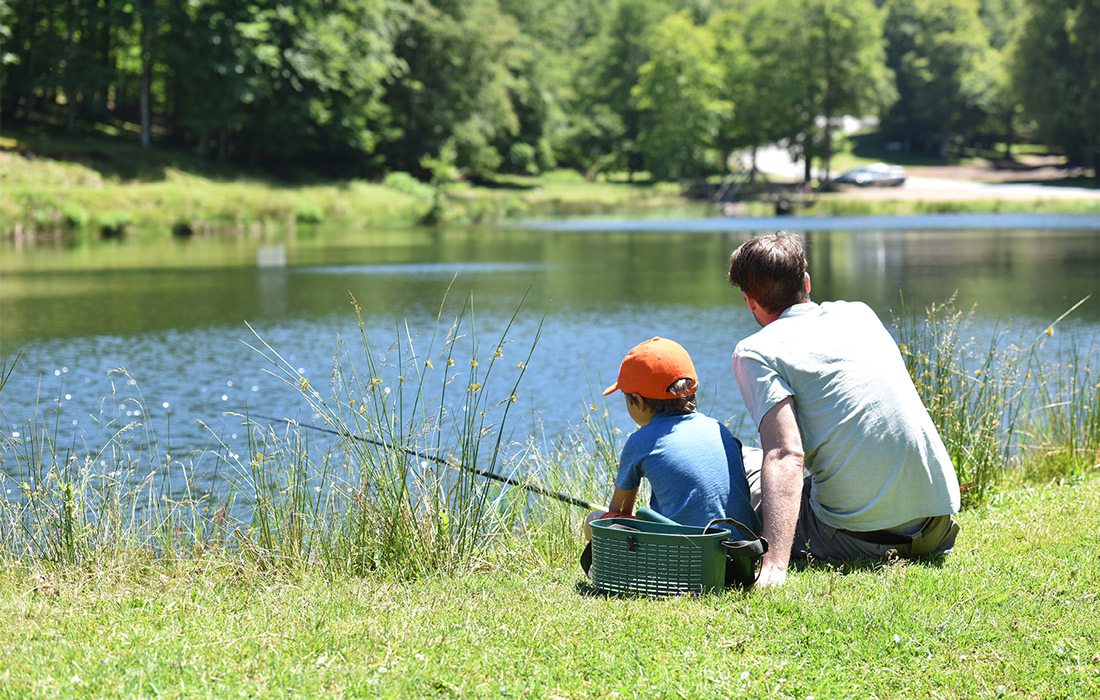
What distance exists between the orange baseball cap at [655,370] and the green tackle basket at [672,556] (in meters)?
0.48

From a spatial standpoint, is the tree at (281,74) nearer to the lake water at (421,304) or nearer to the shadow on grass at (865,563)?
the lake water at (421,304)

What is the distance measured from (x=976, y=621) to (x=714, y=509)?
0.96 meters

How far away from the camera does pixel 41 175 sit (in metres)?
40.7

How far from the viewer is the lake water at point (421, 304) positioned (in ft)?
39.5

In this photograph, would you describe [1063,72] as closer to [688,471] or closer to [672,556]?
[688,471]

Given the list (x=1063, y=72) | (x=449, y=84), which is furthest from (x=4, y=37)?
(x=1063, y=72)

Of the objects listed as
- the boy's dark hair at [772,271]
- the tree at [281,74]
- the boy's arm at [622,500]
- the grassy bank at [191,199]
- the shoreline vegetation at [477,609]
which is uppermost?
the tree at [281,74]

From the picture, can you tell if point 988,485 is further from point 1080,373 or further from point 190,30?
point 190,30

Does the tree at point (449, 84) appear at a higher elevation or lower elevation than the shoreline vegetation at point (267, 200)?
higher

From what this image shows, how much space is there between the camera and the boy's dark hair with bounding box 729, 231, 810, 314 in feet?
14.8

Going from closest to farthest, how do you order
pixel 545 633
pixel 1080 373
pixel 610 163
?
pixel 545 633 < pixel 1080 373 < pixel 610 163

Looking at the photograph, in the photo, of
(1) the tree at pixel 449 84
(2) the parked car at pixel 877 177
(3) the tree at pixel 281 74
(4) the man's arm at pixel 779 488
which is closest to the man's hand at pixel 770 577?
(4) the man's arm at pixel 779 488

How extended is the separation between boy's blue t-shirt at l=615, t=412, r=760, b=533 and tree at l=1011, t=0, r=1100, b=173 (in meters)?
61.4

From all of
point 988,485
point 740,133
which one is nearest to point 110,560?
point 988,485
